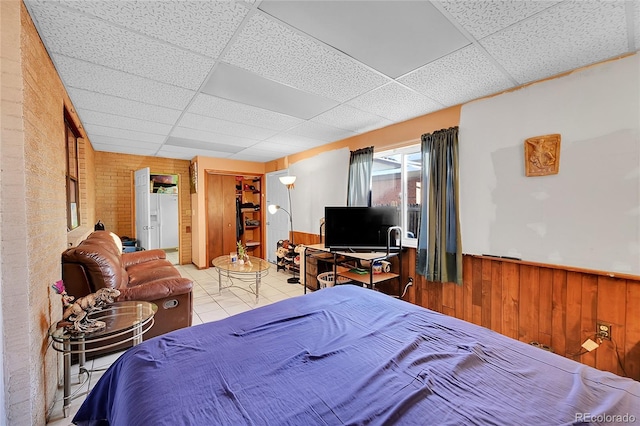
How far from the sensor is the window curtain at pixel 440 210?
105 inches

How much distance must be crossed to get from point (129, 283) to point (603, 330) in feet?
14.0

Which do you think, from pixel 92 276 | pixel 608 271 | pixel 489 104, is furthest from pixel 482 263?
pixel 92 276

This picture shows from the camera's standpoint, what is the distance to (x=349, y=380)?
3.34ft

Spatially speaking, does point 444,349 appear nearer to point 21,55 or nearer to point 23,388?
point 23,388

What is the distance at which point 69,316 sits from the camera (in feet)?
→ 5.54

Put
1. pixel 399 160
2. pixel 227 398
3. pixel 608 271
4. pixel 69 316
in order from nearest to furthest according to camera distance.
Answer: pixel 227 398 < pixel 69 316 < pixel 608 271 < pixel 399 160

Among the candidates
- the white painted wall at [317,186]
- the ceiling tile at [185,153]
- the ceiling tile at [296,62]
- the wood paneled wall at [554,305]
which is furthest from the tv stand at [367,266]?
the ceiling tile at [185,153]

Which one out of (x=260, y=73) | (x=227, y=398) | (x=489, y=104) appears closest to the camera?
(x=227, y=398)

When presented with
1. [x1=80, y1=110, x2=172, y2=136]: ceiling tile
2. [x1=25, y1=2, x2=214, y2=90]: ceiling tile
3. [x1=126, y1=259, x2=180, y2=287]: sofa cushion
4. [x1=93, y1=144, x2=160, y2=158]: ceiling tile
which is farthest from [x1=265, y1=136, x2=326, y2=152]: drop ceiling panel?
[x1=93, y1=144, x2=160, y2=158]: ceiling tile

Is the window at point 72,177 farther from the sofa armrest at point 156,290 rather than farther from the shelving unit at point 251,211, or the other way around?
the shelving unit at point 251,211

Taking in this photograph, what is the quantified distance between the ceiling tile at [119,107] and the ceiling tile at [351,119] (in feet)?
5.45

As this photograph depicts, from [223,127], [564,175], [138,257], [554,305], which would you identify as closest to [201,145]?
[223,127]

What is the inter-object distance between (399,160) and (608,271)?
2.17 meters

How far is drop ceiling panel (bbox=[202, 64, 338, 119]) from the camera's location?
6.86 feet
